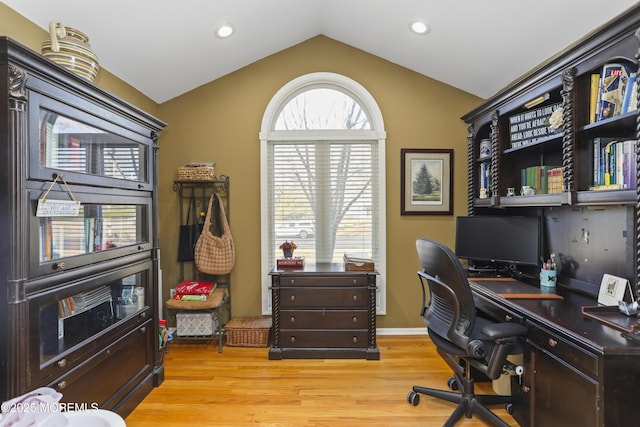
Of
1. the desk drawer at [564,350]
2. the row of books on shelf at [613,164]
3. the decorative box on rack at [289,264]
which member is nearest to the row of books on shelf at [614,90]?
the row of books on shelf at [613,164]

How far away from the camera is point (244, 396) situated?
2525 millimetres

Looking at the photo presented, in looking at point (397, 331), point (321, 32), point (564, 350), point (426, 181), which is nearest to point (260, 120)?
point (321, 32)

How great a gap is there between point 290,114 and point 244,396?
2.62m

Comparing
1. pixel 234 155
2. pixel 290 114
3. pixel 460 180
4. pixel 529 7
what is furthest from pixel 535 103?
pixel 234 155

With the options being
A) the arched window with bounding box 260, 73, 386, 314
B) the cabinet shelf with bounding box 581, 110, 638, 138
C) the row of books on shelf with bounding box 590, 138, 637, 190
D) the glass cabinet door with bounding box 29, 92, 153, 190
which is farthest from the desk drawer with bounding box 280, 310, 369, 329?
the cabinet shelf with bounding box 581, 110, 638, 138

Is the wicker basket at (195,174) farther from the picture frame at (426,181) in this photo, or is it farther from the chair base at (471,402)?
the chair base at (471,402)

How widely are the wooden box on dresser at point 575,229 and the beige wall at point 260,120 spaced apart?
2.20ft

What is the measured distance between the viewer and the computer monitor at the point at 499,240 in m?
2.71

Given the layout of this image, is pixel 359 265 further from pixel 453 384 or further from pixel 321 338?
pixel 453 384

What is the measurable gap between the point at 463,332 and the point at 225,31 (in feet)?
9.25

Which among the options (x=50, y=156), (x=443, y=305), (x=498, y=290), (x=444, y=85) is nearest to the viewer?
(x=50, y=156)

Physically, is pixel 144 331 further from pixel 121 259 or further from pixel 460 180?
pixel 460 180

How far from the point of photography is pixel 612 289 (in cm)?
199

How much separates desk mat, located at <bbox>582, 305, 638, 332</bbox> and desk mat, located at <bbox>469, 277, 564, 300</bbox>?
0.32 metres
